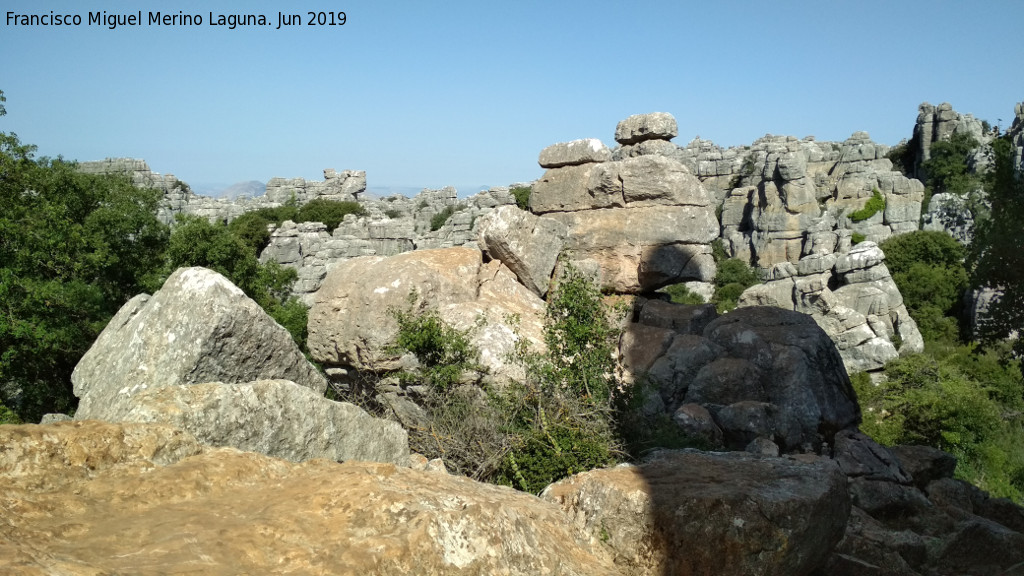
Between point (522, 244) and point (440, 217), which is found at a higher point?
point (522, 244)

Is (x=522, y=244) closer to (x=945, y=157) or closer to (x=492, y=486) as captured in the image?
(x=492, y=486)

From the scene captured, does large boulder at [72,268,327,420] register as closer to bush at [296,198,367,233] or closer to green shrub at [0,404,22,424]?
green shrub at [0,404,22,424]

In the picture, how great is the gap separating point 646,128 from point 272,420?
35.1 ft

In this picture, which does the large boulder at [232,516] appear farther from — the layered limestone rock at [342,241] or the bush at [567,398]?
the layered limestone rock at [342,241]

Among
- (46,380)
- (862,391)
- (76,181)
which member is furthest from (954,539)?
(862,391)

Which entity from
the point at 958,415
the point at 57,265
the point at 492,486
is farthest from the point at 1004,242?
the point at 57,265

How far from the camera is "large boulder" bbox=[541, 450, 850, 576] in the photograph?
4.71 metres

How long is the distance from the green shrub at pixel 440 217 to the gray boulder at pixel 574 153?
44203 millimetres

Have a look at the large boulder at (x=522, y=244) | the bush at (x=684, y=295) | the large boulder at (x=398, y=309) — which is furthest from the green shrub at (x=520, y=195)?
the large boulder at (x=398, y=309)

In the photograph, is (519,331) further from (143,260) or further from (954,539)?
(143,260)

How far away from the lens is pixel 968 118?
6025 cm

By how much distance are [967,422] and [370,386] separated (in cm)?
1621

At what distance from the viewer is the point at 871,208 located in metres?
51.2

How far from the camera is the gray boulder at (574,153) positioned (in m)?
12.8
